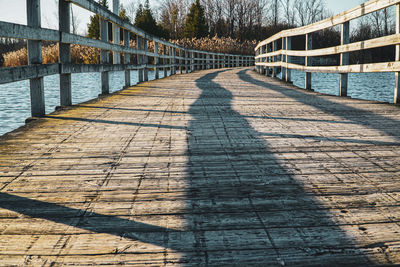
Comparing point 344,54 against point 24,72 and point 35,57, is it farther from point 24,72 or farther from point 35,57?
point 24,72

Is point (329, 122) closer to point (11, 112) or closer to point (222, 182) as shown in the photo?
point (222, 182)

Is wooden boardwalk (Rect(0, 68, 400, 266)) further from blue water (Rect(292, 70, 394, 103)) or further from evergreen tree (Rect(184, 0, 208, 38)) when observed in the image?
evergreen tree (Rect(184, 0, 208, 38))

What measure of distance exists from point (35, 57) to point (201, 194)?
284 centimetres

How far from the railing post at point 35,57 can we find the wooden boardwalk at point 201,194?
48 centimetres

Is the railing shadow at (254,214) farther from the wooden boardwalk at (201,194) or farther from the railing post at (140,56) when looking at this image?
the railing post at (140,56)

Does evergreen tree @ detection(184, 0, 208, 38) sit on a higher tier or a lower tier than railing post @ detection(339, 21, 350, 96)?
higher

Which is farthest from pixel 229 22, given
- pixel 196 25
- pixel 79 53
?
pixel 79 53

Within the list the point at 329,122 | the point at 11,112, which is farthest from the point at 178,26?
the point at 329,122

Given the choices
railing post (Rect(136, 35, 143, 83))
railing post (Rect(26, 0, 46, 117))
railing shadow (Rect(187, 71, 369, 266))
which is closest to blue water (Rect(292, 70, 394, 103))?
railing post (Rect(136, 35, 143, 83))

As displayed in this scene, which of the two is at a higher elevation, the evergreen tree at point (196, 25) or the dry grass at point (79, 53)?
the evergreen tree at point (196, 25)

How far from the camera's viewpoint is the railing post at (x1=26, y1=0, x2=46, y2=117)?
12.6 feet

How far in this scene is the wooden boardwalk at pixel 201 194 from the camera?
4.48 ft

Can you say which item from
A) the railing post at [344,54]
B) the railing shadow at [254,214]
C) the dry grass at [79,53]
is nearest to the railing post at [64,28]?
the railing shadow at [254,214]

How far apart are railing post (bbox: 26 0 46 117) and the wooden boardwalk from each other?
1.56 ft
